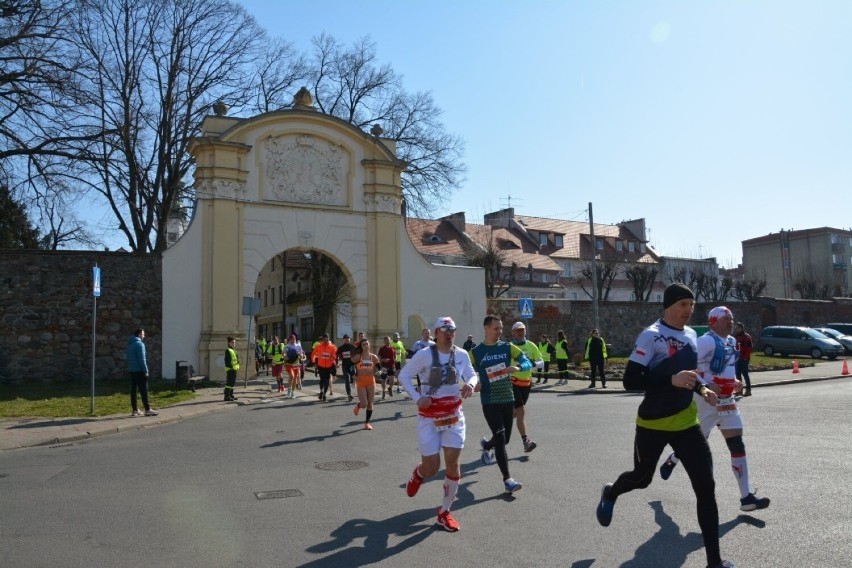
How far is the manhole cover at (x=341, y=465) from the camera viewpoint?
9281 mm

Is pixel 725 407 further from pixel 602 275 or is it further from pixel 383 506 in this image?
pixel 602 275

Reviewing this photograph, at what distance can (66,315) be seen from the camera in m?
23.0

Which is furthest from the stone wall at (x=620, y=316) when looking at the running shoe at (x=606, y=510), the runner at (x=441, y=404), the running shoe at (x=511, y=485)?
the running shoe at (x=606, y=510)

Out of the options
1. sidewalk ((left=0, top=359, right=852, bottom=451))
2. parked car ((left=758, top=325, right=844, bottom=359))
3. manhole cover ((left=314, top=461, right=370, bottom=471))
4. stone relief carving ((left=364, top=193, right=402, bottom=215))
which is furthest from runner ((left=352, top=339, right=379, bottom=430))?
parked car ((left=758, top=325, right=844, bottom=359))

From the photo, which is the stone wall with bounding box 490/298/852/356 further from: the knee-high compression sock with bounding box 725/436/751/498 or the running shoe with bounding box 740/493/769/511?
the running shoe with bounding box 740/493/769/511

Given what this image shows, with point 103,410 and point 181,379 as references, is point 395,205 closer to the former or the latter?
point 181,379

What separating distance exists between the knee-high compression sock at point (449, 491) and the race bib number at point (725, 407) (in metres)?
2.83

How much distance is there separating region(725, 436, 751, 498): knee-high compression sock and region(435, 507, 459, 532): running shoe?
2.72 m

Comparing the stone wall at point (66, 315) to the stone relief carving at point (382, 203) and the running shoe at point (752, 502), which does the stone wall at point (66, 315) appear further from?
the running shoe at point (752, 502)

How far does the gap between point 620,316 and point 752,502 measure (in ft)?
109

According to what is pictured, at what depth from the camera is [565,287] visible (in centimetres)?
6312

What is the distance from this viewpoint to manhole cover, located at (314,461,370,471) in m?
9.28

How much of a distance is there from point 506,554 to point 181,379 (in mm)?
18902

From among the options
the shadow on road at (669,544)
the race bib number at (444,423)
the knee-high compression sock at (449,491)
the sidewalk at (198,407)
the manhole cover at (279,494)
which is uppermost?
the race bib number at (444,423)
